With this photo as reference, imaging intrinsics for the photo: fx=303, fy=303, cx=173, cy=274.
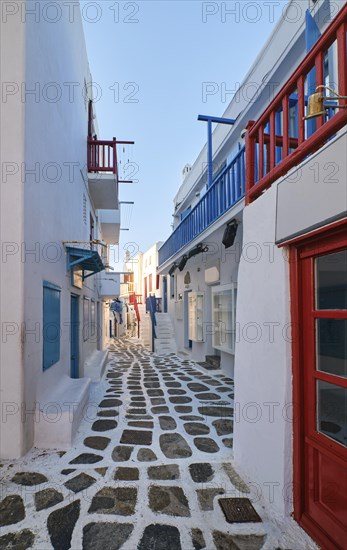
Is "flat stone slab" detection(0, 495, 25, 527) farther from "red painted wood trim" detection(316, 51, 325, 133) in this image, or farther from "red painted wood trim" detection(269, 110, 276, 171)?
"red painted wood trim" detection(316, 51, 325, 133)

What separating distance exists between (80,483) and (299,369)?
2457 millimetres

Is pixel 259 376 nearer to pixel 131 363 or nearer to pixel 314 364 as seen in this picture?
pixel 314 364

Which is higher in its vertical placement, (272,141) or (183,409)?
(272,141)

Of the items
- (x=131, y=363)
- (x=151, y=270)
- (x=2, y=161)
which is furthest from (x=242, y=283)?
(x=151, y=270)

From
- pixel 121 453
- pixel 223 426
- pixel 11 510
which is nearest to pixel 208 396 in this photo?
pixel 223 426

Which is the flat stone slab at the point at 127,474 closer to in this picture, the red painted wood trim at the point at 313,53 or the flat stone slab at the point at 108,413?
the flat stone slab at the point at 108,413

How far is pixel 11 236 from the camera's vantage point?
365cm

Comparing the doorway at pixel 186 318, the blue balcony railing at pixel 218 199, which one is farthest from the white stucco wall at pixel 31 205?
the doorway at pixel 186 318

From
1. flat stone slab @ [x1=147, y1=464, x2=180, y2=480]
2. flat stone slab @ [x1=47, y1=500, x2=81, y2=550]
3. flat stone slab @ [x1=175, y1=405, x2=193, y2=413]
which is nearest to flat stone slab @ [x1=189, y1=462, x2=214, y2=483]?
flat stone slab @ [x1=147, y1=464, x2=180, y2=480]

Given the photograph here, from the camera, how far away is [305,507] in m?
2.41

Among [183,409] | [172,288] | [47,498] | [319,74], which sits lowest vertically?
[183,409]

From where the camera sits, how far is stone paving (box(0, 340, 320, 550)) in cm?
235

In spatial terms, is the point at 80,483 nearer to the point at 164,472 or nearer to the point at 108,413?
the point at 164,472

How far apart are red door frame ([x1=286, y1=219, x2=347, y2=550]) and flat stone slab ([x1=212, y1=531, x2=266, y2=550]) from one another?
38cm
